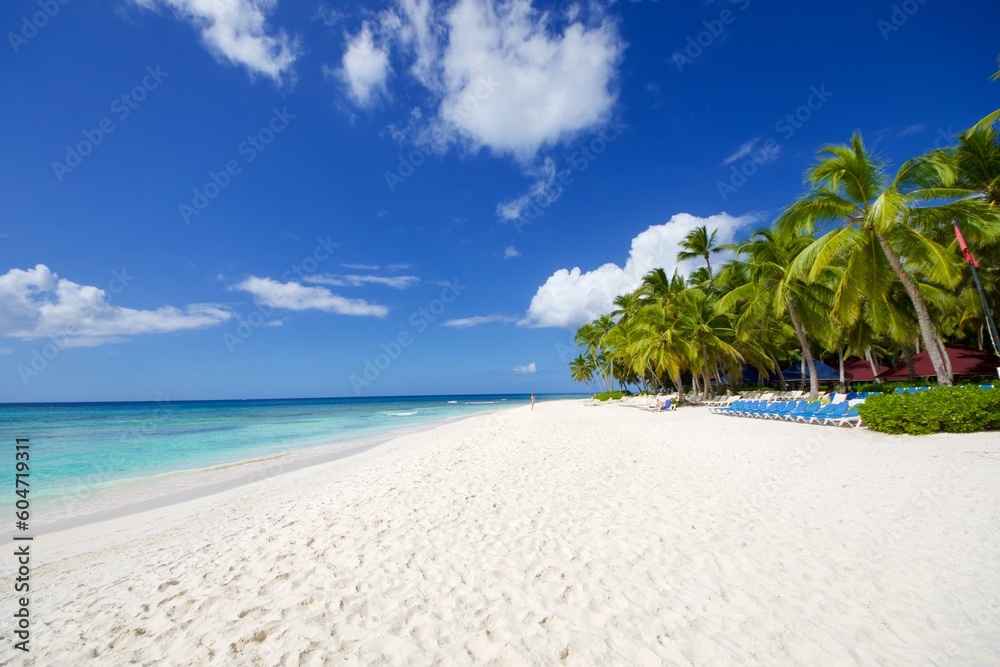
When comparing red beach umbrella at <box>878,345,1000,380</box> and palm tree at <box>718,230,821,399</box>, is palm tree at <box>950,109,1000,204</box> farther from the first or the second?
red beach umbrella at <box>878,345,1000,380</box>

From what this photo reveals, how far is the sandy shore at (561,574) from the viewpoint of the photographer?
2.64 m

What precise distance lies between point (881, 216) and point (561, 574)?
11561 millimetres

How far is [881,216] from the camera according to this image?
964 cm

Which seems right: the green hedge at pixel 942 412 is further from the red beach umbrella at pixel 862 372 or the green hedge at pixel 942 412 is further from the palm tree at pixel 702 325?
the red beach umbrella at pixel 862 372

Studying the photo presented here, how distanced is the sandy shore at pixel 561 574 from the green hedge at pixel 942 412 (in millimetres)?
1507

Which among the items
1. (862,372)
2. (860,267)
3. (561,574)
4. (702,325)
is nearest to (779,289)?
(860,267)

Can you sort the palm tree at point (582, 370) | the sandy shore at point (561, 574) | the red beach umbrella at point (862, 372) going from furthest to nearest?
the palm tree at point (582, 370), the red beach umbrella at point (862, 372), the sandy shore at point (561, 574)

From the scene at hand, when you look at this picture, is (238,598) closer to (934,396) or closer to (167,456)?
(934,396)

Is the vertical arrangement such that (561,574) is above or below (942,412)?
below

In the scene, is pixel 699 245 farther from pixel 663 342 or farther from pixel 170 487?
pixel 170 487

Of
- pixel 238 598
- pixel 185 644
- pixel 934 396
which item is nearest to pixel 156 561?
pixel 238 598

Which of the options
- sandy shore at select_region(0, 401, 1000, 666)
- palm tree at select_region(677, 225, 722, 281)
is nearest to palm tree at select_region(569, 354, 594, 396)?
palm tree at select_region(677, 225, 722, 281)

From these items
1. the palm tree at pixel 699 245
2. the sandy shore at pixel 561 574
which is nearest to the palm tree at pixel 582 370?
the palm tree at pixel 699 245

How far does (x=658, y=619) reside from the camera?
2.87 metres
